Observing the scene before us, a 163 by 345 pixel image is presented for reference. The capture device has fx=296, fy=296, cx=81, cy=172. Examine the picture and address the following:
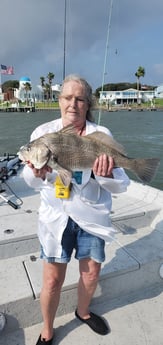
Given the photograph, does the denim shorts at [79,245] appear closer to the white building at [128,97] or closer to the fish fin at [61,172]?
the fish fin at [61,172]

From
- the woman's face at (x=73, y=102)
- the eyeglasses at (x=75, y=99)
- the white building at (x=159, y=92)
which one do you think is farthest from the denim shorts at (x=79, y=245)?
the white building at (x=159, y=92)

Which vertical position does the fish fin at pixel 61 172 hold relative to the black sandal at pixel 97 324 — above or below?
above

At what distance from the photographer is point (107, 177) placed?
73.3 inches

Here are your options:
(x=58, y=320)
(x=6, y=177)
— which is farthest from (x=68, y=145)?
(x=6, y=177)

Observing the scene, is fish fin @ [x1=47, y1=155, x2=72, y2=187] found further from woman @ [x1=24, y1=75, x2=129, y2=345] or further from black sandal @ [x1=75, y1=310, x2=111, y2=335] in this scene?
black sandal @ [x1=75, y1=310, x2=111, y2=335]

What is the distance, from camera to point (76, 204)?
1904 mm

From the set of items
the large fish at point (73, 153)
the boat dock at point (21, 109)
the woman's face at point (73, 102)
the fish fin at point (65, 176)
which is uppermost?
the woman's face at point (73, 102)

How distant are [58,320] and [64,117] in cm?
171

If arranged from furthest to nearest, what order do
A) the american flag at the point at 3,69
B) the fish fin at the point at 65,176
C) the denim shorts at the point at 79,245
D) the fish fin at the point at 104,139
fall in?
the american flag at the point at 3,69, the denim shorts at the point at 79,245, the fish fin at the point at 104,139, the fish fin at the point at 65,176

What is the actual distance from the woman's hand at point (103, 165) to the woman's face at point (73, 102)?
0.34 meters

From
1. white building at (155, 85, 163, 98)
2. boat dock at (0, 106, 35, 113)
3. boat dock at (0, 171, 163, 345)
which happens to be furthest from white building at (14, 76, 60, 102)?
boat dock at (0, 171, 163, 345)

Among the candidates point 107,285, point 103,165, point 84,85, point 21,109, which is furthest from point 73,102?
point 21,109

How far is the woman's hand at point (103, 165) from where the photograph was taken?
178cm

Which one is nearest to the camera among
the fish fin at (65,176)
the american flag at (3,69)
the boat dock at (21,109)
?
the fish fin at (65,176)
